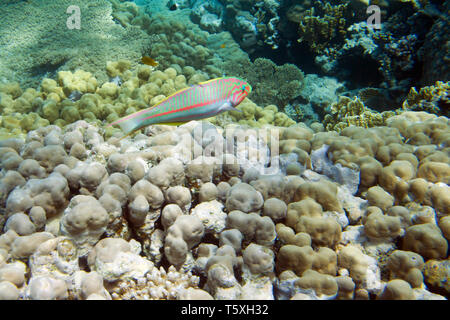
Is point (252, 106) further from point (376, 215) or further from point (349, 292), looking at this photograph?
point (349, 292)

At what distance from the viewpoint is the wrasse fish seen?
1.76 metres

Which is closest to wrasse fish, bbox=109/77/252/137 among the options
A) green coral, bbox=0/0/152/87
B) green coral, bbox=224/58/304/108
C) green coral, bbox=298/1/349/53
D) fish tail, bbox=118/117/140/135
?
fish tail, bbox=118/117/140/135

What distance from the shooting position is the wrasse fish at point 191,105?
1760 millimetres

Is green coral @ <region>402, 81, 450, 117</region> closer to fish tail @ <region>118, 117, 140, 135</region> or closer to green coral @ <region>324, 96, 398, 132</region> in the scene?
green coral @ <region>324, 96, 398, 132</region>

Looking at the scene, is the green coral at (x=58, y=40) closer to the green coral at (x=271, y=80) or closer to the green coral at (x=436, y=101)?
the green coral at (x=271, y=80)

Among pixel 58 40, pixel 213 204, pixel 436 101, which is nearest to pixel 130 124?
pixel 213 204

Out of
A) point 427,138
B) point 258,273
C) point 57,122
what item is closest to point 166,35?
point 57,122

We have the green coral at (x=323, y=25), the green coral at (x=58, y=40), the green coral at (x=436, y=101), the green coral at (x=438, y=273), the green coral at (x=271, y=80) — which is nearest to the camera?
the green coral at (x=438, y=273)

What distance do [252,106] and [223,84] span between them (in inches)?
142

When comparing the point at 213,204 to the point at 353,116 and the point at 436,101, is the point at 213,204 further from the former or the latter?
the point at 436,101

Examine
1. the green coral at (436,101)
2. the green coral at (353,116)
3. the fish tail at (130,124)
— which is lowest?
the green coral at (353,116)

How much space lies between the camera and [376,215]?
212cm

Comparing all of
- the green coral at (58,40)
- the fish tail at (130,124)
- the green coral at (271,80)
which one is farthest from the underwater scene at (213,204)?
the green coral at (271,80)

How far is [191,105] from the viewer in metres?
1.91
